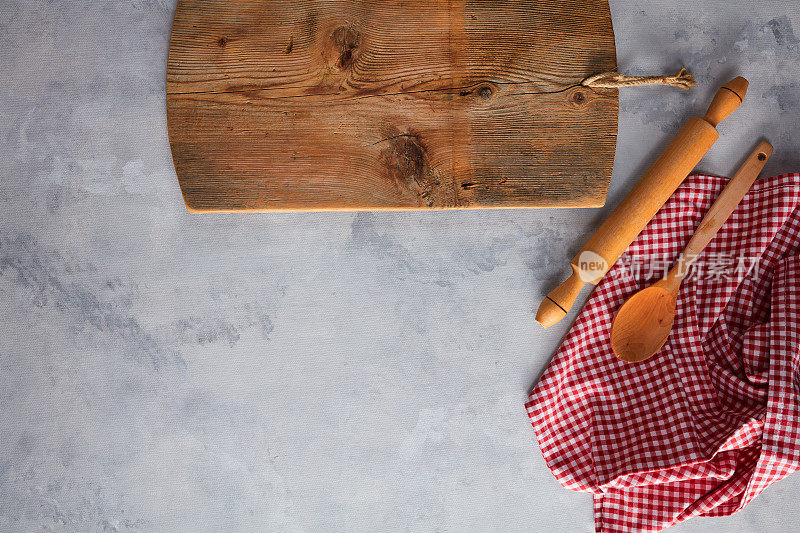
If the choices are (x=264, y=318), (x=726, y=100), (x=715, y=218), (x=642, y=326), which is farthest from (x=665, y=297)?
(x=264, y=318)

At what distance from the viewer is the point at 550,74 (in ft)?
3.74

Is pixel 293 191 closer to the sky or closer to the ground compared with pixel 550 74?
closer to the ground

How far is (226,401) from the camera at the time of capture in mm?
1285

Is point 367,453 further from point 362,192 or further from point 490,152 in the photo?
point 490,152

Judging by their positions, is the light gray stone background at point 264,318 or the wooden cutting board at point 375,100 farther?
the light gray stone background at point 264,318

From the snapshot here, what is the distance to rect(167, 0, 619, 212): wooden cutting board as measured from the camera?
1.13 meters

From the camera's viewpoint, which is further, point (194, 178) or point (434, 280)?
point (434, 280)

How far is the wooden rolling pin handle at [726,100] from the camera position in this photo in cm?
117

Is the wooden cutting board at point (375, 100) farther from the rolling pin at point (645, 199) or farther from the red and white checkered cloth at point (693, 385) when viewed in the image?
the red and white checkered cloth at point (693, 385)

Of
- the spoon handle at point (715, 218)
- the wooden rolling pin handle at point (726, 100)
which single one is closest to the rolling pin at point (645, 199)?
the wooden rolling pin handle at point (726, 100)

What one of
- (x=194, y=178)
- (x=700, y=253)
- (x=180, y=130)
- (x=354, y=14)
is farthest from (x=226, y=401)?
(x=700, y=253)

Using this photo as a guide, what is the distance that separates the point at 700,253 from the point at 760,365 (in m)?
0.28

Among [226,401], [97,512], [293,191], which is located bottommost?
[97,512]

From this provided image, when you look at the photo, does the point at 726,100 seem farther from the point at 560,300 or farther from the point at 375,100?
the point at 375,100
